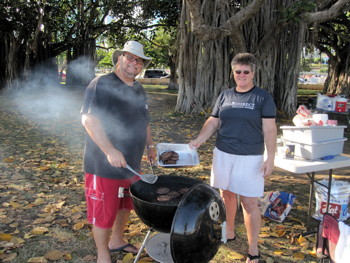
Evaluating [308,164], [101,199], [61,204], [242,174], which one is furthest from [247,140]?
[61,204]

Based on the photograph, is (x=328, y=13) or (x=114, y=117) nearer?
(x=114, y=117)

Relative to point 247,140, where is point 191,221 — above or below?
below

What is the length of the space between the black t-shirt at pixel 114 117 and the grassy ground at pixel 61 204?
2.89ft

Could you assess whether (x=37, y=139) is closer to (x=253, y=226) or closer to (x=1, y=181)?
(x=1, y=181)

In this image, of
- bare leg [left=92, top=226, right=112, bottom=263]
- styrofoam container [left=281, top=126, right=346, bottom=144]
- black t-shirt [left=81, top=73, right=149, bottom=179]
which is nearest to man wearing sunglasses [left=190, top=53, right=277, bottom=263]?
styrofoam container [left=281, top=126, right=346, bottom=144]

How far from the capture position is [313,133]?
109 inches

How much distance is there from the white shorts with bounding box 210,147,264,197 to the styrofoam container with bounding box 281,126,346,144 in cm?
55

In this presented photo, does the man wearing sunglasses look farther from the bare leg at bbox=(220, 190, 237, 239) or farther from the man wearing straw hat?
the man wearing straw hat

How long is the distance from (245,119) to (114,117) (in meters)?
1.03

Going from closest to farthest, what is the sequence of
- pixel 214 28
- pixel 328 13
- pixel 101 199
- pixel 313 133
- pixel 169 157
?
1. pixel 101 199
2. pixel 169 157
3. pixel 313 133
4. pixel 214 28
5. pixel 328 13

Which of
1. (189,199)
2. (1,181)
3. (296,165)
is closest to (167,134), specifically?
(1,181)

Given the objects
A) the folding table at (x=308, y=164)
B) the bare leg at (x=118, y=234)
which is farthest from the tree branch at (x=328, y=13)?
the bare leg at (x=118, y=234)

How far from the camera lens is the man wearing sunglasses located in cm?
247

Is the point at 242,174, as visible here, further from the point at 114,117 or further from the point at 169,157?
the point at 114,117
